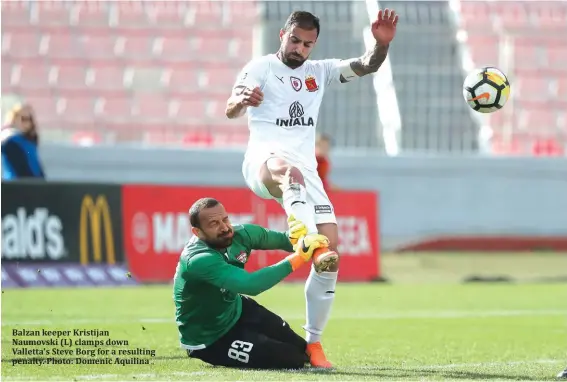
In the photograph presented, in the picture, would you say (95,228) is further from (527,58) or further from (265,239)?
(527,58)

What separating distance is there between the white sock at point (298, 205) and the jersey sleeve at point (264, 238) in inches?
8.0

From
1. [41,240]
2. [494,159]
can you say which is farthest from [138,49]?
[41,240]

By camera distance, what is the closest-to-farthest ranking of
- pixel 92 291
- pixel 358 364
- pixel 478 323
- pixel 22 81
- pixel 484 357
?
pixel 358 364 < pixel 484 357 < pixel 478 323 < pixel 92 291 < pixel 22 81

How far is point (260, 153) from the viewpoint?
6891mm

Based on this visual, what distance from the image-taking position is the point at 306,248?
19.5 ft

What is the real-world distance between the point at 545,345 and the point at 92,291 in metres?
6.27

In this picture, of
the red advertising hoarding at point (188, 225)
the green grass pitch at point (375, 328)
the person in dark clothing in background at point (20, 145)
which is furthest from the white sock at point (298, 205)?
the red advertising hoarding at point (188, 225)

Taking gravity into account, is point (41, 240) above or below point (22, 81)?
below

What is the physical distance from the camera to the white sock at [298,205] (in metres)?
6.36

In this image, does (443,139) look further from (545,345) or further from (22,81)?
(545,345)

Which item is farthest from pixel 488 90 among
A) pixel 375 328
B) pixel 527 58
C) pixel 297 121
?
pixel 527 58

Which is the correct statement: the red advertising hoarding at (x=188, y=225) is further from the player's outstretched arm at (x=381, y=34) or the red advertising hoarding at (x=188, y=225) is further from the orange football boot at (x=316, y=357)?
the orange football boot at (x=316, y=357)

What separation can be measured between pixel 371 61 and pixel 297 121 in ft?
2.11

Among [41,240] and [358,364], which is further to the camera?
[41,240]
